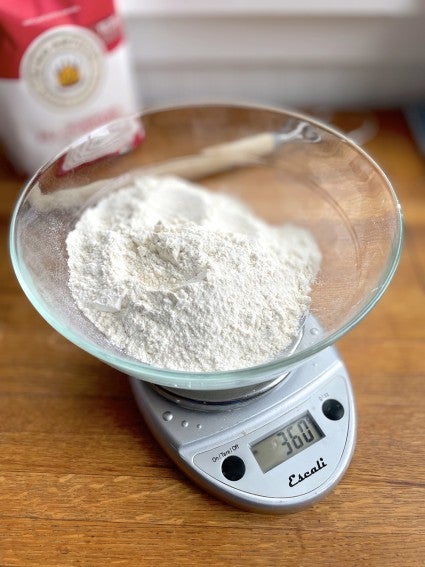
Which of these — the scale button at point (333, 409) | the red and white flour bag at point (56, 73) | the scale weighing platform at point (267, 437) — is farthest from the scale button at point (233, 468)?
the red and white flour bag at point (56, 73)

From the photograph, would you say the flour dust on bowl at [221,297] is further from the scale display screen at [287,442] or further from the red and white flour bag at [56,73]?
the red and white flour bag at [56,73]

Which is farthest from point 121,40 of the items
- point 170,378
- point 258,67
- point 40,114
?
point 170,378

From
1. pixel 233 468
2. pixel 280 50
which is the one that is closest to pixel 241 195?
pixel 280 50

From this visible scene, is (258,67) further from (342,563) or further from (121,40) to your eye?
(342,563)

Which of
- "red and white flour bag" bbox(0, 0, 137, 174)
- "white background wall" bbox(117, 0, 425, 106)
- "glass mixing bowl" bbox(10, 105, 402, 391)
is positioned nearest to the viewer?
"glass mixing bowl" bbox(10, 105, 402, 391)

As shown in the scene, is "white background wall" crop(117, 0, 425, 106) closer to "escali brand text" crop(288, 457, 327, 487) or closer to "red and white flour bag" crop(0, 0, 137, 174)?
"red and white flour bag" crop(0, 0, 137, 174)

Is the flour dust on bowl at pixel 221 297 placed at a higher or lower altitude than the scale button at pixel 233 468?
higher

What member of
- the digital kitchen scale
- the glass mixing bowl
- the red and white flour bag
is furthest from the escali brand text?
the red and white flour bag
